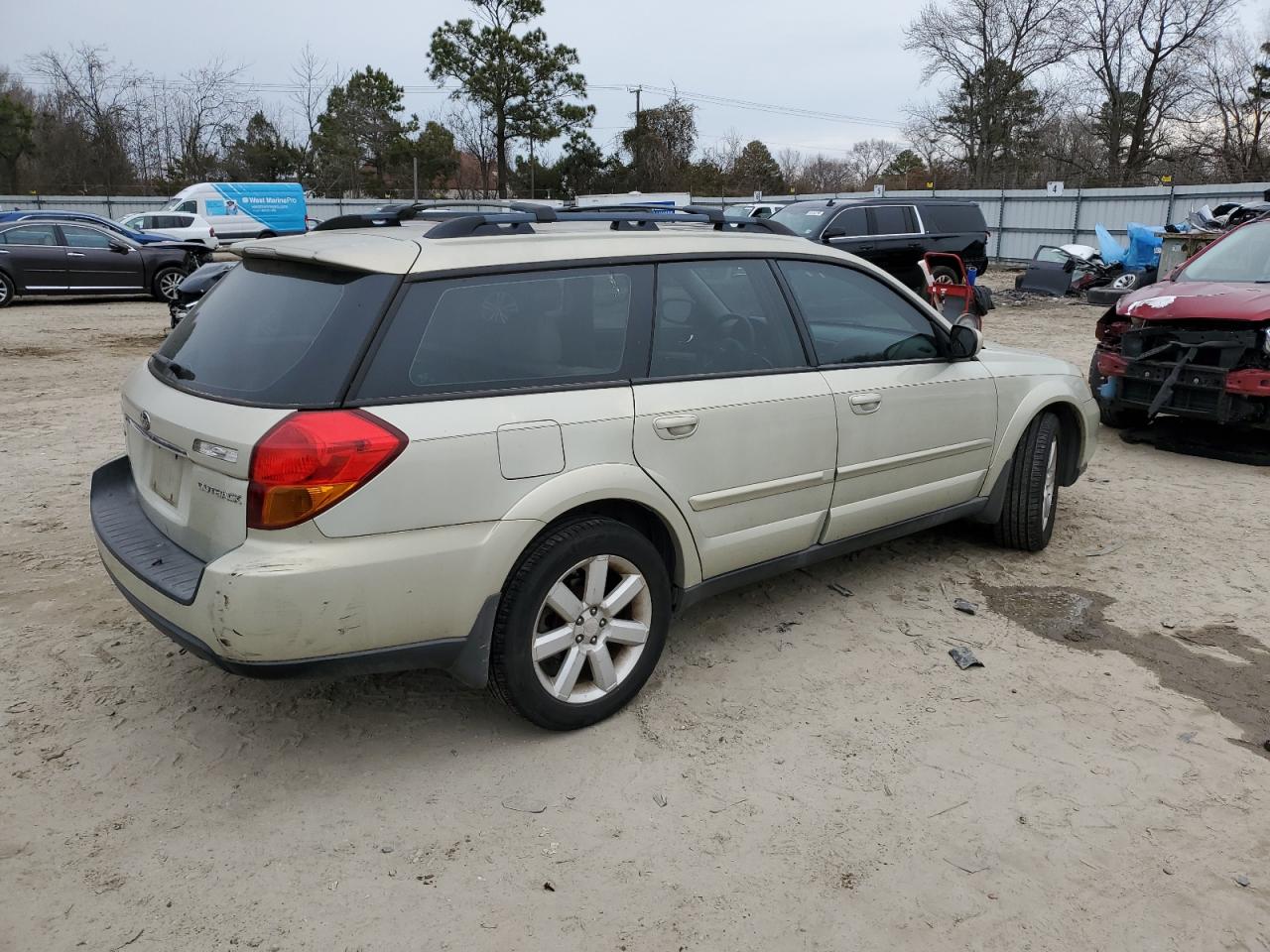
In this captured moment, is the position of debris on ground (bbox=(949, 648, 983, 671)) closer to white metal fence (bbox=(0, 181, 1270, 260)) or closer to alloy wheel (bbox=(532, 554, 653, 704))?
alloy wheel (bbox=(532, 554, 653, 704))

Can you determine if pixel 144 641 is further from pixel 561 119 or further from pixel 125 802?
pixel 561 119

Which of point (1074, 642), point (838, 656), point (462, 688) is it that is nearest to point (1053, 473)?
point (1074, 642)

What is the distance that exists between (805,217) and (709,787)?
42.4 feet

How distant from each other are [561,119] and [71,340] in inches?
1346

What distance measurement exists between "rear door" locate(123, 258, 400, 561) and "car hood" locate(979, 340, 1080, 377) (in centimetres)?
303

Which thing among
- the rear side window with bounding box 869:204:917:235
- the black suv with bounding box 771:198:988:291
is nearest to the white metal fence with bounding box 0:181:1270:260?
the black suv with bounding box 771:198:988:291

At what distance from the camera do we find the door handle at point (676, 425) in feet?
11.0

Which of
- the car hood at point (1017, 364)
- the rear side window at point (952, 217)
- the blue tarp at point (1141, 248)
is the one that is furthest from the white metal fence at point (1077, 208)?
the car hood at point (1017, 364)

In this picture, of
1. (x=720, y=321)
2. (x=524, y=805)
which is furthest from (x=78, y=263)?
(x=524, y=805)

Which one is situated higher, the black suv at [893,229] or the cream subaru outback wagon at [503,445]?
the black suv at [893,229]

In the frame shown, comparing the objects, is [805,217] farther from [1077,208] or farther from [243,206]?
[243,206]

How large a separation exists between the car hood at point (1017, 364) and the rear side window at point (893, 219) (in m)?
10.3

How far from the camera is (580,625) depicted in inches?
128

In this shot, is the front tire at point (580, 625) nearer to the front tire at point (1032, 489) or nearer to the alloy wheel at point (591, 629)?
the alloy wheel at point (591, 629)
